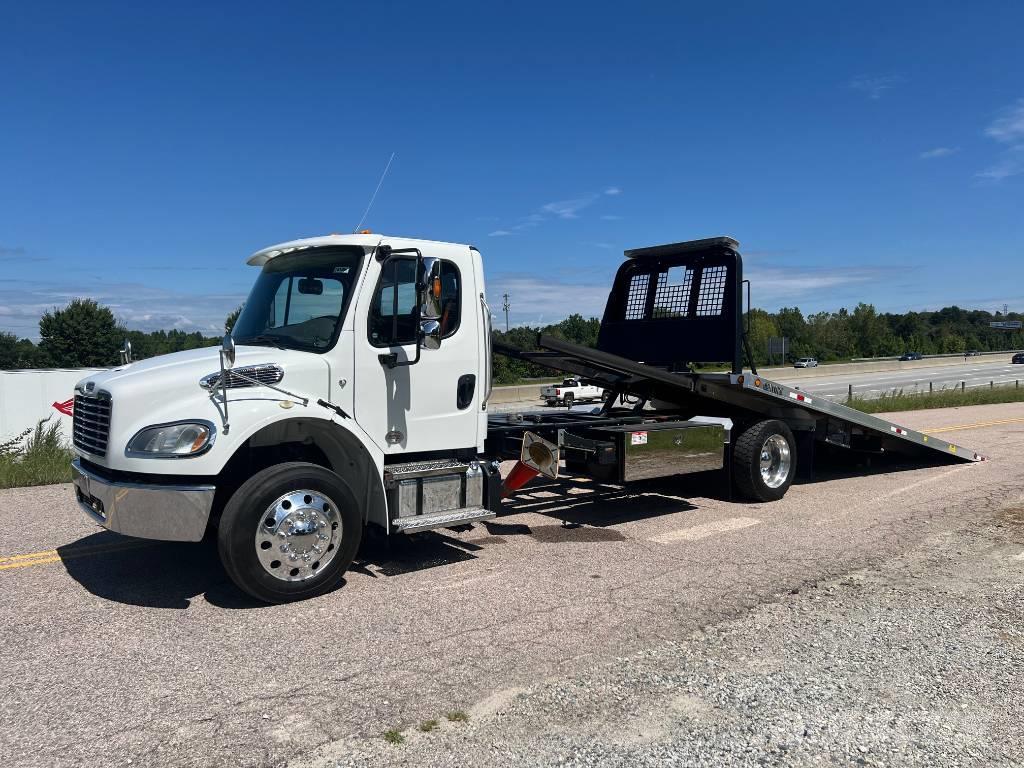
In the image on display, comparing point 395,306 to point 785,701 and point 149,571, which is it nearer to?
point 149,571

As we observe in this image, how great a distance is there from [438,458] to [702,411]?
13.8 feet

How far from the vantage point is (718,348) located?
9.16m

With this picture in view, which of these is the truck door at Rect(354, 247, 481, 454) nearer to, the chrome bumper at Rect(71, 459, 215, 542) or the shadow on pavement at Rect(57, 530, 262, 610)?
the chrome bumper at Rect(71, 459, 215, 542)

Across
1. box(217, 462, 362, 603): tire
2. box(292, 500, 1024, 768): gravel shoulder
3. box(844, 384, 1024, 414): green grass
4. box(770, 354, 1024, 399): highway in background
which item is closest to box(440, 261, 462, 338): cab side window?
box(217, 462, 362, 603): tire

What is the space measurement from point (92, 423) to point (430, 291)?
2434 millimetres

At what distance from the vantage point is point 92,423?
5340 millimetres

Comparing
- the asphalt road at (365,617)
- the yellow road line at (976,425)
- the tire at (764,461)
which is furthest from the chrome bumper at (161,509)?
the yellow road line at (976,425)

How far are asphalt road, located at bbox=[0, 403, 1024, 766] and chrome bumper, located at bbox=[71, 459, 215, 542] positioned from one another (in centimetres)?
56

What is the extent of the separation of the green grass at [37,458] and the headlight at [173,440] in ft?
18.7

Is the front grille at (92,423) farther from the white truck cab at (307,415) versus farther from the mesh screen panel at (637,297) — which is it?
the mesh screen panel at (637,297)

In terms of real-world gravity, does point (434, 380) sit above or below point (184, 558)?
above

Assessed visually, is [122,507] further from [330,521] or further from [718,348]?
[718,348]

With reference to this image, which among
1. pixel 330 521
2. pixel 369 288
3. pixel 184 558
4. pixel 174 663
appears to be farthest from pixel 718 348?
pixel 174 663

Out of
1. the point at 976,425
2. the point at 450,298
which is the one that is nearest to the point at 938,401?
the point at 976,425
